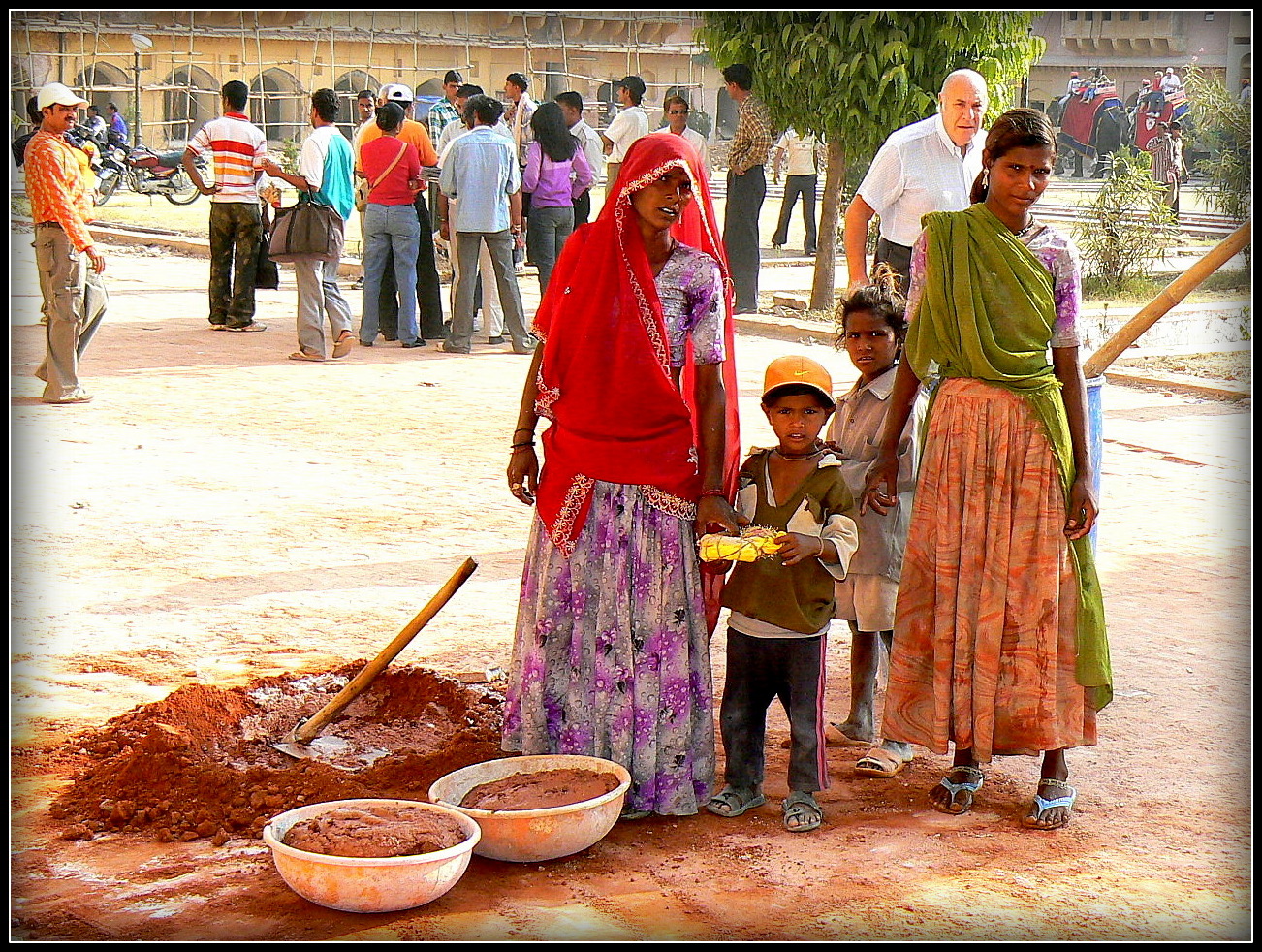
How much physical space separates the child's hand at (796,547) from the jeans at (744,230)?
29.1 feet

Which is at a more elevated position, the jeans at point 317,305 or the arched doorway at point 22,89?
the arched doorway at point 22,89

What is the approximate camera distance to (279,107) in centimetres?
3209

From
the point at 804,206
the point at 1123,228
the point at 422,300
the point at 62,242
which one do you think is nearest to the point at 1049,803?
the point at 62,242

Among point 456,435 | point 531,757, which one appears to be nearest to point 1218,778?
point 531,757

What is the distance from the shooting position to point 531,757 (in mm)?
3555

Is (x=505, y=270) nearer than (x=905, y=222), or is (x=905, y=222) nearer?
(x=905, y=222)

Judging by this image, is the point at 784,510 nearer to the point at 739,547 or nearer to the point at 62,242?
the point at 739,547

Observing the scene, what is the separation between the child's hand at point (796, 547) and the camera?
11.1ft

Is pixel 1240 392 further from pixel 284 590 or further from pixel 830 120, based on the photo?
pixel 284 590

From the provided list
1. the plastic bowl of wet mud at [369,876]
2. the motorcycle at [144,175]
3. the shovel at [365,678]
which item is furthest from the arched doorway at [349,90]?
the plastic bowl of wet mud at [369,876]

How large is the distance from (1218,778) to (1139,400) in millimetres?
6164

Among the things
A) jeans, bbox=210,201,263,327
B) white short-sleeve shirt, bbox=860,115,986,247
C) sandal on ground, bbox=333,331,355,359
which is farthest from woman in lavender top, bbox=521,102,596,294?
white short-sleeve shirt, bbox=860,115,986,247

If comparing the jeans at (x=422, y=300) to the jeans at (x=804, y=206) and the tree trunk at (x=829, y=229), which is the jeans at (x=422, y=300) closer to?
the tree trunk at (x=829, y=229)

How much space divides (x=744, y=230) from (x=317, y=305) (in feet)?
13.8
